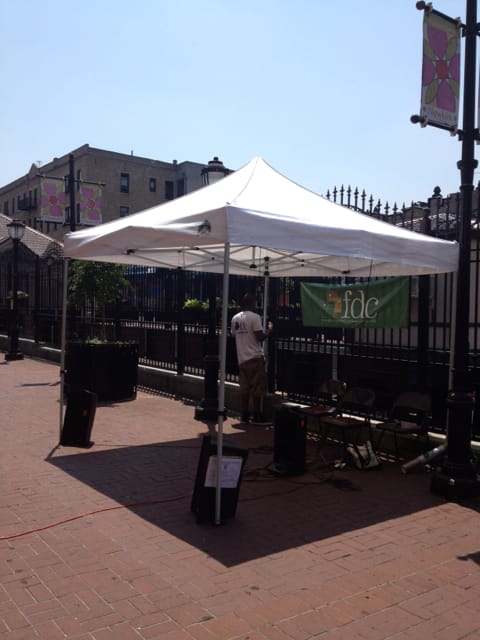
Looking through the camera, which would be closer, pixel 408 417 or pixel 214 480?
pixel 214 480

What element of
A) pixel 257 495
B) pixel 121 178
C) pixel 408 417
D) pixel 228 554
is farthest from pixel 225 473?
pixel 121 178

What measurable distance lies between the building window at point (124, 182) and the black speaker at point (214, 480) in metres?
55.8

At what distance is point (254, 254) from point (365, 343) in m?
2.05

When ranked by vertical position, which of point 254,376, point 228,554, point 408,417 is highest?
point 254,376

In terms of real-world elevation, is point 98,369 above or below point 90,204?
below

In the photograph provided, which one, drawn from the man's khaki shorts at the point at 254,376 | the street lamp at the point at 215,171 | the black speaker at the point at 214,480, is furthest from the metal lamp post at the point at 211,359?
the black speaker at the point at 214,480

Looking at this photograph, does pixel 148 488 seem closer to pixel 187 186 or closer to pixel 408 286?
pixel 408 286

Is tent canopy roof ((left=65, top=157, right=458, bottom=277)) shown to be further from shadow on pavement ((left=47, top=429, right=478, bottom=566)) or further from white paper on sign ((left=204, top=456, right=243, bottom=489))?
shadow on pavement ((left=47, top=429, right=478, bottom=566))

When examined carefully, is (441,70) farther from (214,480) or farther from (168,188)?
(168,188)

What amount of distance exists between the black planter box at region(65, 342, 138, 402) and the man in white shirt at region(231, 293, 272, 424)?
301 cm

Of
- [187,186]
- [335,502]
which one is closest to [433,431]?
[335,502]

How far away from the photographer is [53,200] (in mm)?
18172

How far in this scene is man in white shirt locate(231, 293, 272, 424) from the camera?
8.77 m

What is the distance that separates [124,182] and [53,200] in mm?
41451
